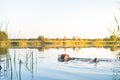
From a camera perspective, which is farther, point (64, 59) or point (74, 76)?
point (64, 59)

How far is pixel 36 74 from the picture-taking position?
17.5 meters

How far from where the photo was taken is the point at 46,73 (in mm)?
18453

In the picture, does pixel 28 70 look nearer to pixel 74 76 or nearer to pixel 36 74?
pixel 36 74

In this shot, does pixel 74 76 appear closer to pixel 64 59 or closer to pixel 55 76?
pixel 55 76

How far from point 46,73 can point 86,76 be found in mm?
2173

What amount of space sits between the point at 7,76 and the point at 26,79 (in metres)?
0.78

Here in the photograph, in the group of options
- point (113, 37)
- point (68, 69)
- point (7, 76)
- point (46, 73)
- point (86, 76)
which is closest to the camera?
point (113, 37)

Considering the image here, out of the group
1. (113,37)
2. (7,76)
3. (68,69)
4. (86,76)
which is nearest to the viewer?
(113,37)

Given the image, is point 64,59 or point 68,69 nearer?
point 68,69

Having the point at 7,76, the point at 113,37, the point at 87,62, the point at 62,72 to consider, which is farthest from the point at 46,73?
the point at 113,37

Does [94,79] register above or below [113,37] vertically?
below

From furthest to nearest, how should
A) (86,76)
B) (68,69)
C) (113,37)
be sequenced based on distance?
1. (68,69)
2. (86,76)
3. (113,37)

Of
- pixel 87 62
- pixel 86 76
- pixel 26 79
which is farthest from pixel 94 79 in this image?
pixel 87 62

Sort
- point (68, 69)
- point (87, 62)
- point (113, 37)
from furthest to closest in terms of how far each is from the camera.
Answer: point (87, 62)
point (68, 69)
point (113, 37)
